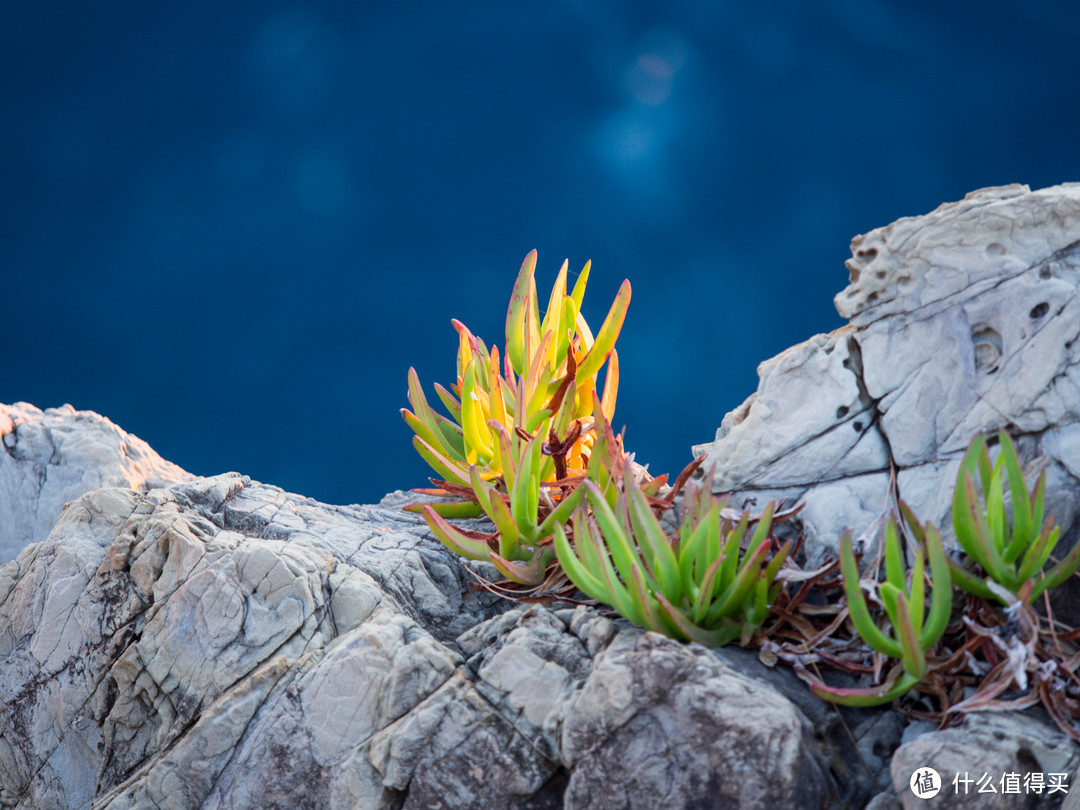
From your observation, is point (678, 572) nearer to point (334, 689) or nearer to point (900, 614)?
point (900, 614)

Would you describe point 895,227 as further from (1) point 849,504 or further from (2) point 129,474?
(2) point 129,474

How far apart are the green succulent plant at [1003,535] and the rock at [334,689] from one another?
639mm

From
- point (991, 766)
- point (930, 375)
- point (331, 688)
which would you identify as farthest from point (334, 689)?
point (930, 375)

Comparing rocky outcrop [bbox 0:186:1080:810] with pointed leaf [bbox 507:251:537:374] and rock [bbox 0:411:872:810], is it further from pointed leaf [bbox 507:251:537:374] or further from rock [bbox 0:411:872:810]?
pointed leaf [bbox 507:251:537:374]

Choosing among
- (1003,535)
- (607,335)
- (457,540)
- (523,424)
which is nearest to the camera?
(1003,535)

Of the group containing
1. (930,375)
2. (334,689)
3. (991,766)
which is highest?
(930,375)

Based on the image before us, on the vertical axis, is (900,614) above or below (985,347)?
below

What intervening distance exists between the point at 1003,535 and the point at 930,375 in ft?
2.50

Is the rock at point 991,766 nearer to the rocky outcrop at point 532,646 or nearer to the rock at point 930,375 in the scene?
the rocky outcrop at point 532,646

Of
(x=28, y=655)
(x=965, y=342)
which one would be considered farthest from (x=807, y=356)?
(x=28, y=655)

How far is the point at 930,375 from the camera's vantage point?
9.91ft

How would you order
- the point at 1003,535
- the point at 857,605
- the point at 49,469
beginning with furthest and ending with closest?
the point at 49,469
the point at 1003,535
the point at 857,605

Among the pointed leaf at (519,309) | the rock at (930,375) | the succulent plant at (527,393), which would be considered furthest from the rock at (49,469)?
the rock at (930,375)

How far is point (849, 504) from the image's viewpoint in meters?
2.98
